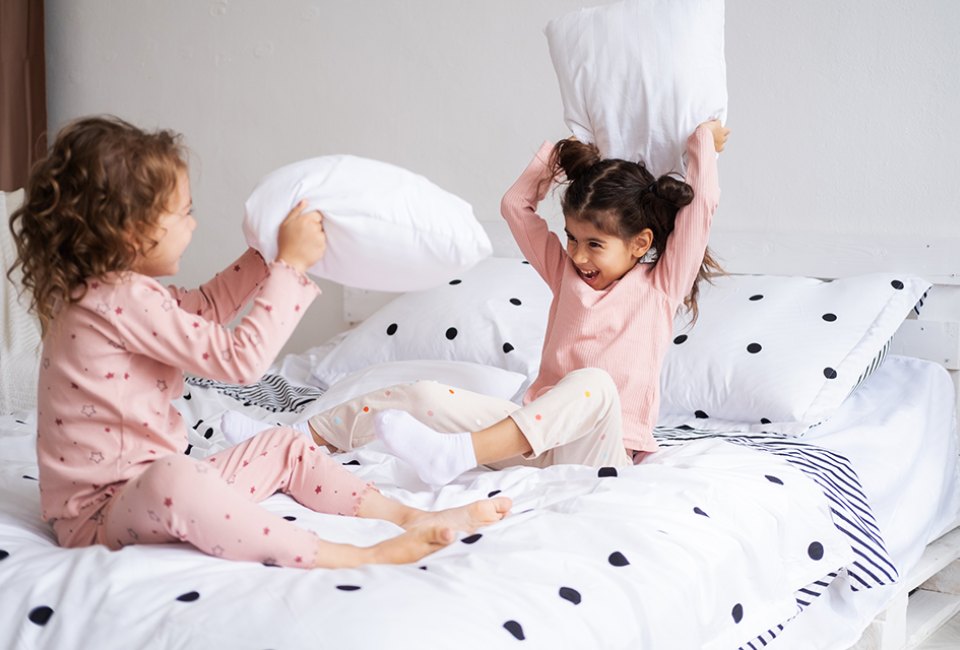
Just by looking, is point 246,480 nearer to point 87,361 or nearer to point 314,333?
point 87,361

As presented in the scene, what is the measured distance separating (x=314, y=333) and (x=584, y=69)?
5.30 feet

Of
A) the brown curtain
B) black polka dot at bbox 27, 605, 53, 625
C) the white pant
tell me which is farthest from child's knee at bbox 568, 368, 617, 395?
the brown curtain

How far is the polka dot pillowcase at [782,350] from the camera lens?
6.48ft

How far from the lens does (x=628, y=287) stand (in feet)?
6.04

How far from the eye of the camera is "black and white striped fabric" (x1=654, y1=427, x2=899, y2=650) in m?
1.59

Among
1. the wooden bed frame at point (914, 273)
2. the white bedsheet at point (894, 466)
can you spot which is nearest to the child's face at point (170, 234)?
the white bedsheet at point (894, 466)

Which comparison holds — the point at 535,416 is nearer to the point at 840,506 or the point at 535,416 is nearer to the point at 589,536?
the point at 589,536

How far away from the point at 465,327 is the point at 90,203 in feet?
4.04

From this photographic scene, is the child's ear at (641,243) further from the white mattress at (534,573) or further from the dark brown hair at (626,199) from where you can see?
the white mattress at (534,573)

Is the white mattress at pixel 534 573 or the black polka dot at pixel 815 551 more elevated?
the white mattress at pixel 534 573

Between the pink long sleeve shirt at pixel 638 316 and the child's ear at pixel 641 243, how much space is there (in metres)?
0.03

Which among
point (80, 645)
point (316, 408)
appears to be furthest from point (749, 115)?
point (80, 645)

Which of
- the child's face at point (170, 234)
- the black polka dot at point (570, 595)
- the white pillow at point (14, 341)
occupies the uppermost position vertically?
the child's face at point (170, 234)

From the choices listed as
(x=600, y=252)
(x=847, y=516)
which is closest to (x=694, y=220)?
(x=600, y=252)
